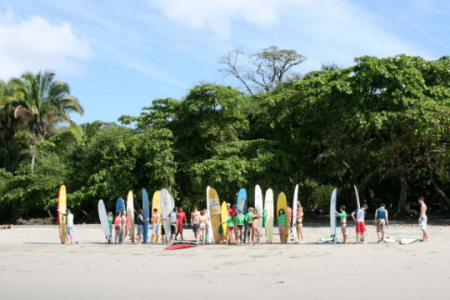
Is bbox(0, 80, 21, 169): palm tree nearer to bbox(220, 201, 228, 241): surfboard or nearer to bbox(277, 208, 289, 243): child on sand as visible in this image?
bbox(220, 201, 228, 241): surfboard

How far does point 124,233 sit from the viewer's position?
15805mm

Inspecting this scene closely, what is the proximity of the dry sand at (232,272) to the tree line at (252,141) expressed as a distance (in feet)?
32.4

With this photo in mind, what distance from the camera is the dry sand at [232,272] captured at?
719 centimetres

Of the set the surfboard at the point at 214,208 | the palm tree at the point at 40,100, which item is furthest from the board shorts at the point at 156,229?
the palm tree at the point at 40,100

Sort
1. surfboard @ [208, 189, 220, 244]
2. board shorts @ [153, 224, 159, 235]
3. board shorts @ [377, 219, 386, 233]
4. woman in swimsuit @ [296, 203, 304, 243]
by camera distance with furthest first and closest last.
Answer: board shorts @ [153, 224, 159, 235] → surfboard @ [208, 189, 220, 244] → woman in swimsuit @ [296, 203, 304, 243] → board shorts @ [377, 219, 386, 233]

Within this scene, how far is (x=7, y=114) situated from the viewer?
3312cm

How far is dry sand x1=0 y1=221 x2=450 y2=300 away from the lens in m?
7.19

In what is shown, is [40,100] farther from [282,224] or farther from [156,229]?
[282,224]

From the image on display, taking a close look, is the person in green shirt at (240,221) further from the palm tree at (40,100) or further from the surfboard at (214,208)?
the palm tree at (40,100)

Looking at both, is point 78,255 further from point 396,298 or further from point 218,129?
point 218,129

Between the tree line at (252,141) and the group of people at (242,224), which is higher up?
the tree line at (252,141)

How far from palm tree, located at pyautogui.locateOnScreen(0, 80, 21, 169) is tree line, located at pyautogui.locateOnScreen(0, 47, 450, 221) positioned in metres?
0.09

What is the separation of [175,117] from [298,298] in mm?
22808

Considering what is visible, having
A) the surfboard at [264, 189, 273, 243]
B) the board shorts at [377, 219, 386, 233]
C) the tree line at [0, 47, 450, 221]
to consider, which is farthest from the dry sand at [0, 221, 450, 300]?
the tree line at [0, 47, 450, 221]
